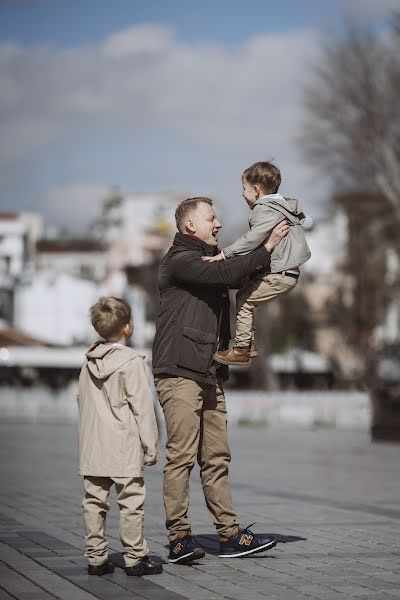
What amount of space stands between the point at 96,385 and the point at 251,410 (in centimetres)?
3913

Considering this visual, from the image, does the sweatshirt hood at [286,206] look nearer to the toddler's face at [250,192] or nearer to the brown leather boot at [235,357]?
the toddler's face at [250,192]

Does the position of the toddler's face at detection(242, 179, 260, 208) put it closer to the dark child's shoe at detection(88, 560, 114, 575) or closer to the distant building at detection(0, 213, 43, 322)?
the dark child's shoe at detection(88, 560, 114, 575)

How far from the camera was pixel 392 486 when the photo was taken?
48.1 feet

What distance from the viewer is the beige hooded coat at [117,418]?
7129 millimetres

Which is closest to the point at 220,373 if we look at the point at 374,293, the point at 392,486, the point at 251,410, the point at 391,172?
the point at 392,486

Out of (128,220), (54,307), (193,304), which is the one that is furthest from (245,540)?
(128,220)

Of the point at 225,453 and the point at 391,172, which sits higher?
the point at 391,172

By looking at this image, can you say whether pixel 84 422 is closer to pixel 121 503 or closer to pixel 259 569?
pixel 121 503

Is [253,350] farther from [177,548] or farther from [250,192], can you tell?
[177,548]

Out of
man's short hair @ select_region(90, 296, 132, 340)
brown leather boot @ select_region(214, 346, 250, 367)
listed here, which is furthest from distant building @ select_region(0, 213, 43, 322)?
man's short hair @ select_region(90, 296, 132, 340)

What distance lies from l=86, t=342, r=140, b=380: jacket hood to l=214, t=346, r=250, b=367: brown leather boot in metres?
0.56

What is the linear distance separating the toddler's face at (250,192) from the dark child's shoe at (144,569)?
1997 millimetres

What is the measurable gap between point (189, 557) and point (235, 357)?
3.58 ft

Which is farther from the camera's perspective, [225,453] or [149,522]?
[149,522]
